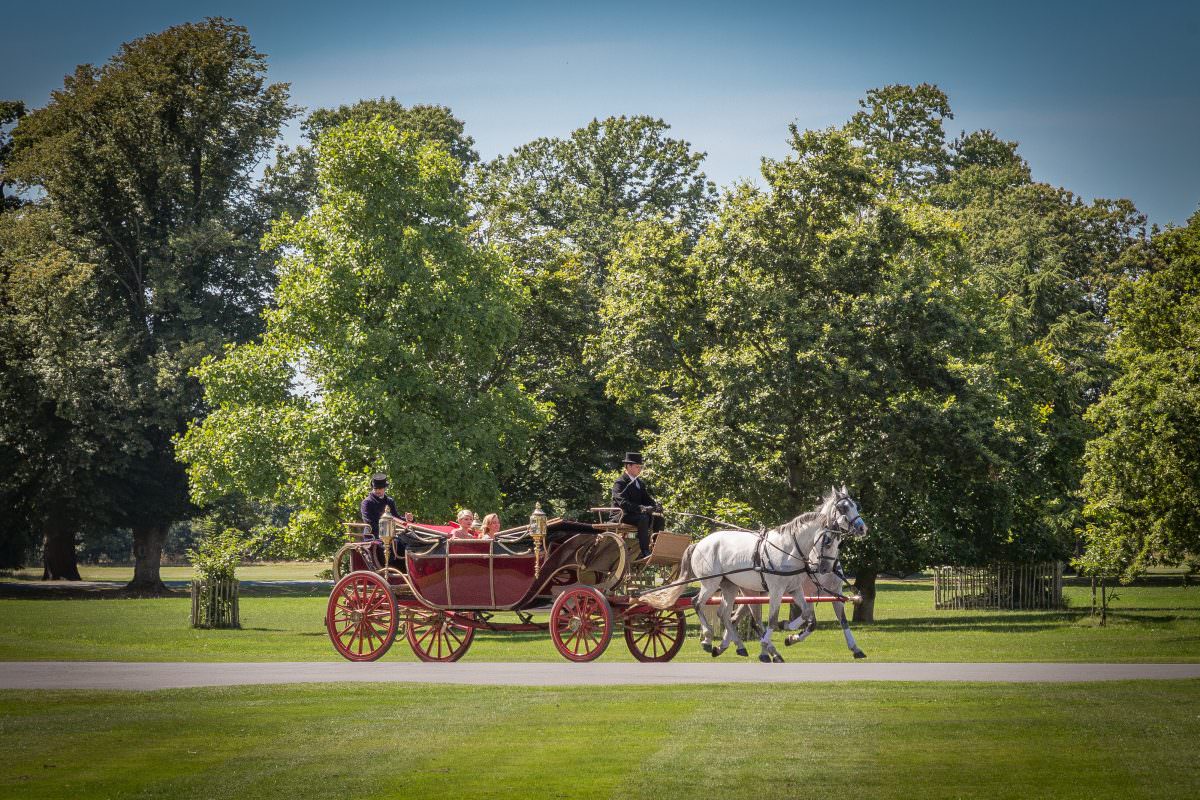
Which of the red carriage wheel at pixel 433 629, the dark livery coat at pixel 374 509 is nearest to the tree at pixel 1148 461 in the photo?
the red carriage wheel at pixel 433 629

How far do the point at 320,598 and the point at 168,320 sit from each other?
1343 centimetres

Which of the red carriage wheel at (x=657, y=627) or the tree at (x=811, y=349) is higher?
the tree at (x=811, y=349)

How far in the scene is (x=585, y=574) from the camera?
19.5 meters

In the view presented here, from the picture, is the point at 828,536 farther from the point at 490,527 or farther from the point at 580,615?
the point at 490,527

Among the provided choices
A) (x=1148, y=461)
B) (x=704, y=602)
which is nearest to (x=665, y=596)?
(x=704, y=602)

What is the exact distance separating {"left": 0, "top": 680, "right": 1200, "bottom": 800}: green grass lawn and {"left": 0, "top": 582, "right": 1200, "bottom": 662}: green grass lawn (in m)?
7.11

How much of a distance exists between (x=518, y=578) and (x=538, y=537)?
904 mm

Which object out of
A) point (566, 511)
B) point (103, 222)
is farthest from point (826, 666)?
point (103, 222)

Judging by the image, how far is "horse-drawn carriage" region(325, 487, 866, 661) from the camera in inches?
765

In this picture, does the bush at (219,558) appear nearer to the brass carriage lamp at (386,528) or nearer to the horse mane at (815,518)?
the brass carriage lamp at (386,528)

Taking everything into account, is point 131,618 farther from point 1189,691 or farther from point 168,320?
point 1189,691

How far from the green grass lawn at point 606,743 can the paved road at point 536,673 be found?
1.36 m

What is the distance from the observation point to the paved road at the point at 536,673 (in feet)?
66.7

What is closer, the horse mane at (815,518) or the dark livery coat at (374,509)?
the horse mane at (815,518)
